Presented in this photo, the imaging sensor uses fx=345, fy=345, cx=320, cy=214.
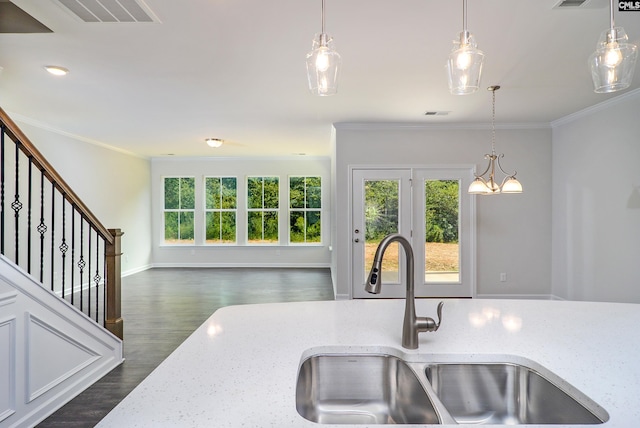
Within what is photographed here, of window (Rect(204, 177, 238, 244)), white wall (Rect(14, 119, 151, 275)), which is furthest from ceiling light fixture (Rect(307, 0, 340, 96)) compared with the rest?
window (Rect(204, 177, 238, 244))

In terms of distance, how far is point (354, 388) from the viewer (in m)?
1.22

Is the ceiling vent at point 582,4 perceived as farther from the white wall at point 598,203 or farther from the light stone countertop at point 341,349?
the white wall at point 598,203

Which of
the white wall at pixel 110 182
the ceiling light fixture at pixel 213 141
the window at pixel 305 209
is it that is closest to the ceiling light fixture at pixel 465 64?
the ceiling light fixture at pixel 213 141

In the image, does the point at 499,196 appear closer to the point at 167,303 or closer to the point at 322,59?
the point at 322,59

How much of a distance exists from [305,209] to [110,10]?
667cm

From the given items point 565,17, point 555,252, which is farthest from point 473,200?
point 565,17

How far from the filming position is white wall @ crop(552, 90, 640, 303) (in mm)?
3914

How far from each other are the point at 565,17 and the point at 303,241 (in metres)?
6.95

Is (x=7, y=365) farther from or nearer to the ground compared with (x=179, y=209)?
nearer to the ground

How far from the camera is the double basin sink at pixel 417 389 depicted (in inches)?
42.5

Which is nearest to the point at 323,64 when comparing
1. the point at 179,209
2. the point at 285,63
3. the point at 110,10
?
the point at 110,10

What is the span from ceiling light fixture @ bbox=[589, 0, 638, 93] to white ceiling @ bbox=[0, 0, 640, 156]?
3.93 ft

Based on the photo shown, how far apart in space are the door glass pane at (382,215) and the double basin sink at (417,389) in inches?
162

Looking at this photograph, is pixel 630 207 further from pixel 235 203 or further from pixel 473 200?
pixel 235 203
